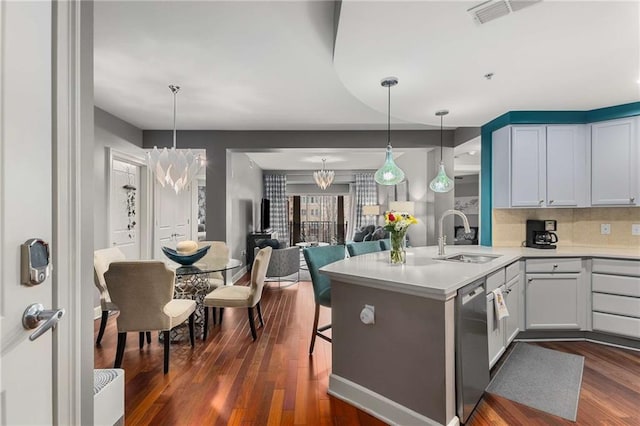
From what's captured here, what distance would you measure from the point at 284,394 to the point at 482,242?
10.3 ft

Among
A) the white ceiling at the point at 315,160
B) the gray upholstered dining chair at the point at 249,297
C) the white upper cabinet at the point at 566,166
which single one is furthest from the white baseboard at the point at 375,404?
the white ceiling at the point at 315,160

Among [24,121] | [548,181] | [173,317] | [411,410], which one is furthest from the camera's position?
[548,181]

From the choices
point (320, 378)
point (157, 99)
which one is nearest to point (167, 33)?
point (157, 99)

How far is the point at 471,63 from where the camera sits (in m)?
2.39

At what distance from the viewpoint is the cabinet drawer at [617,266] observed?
293 centimetres

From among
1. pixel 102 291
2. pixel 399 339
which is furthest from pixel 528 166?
pixel 102 291

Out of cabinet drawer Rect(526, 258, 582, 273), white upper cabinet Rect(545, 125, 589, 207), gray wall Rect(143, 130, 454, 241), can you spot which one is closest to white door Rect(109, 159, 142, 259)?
gray wall Rect(143, 130, 454, 241)

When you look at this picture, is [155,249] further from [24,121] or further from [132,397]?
[24,121]

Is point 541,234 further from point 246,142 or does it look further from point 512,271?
point 246,142

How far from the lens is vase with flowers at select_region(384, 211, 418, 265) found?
238 centimetres

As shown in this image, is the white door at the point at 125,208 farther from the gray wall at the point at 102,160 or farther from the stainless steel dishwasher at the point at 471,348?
the stainless steel dishwasher at the point at 471,348

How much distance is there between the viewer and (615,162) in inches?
130

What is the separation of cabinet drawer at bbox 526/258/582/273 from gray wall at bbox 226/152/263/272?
413 centimetres

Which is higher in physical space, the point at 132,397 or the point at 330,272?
the point at 330,272
